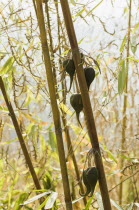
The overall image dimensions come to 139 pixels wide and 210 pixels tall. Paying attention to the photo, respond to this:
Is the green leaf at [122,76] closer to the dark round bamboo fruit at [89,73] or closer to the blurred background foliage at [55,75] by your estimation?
the blurred background foliage at [55,75]

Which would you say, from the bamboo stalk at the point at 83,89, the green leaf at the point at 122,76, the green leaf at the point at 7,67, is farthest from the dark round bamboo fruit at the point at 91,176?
the green leaf at the point at 7,67

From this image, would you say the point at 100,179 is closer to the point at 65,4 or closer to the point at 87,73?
the point at 87,73

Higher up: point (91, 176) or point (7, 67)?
point (7, 67)

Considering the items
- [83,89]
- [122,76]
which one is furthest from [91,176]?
[122,76]

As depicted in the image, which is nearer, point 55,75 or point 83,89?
point 83,89

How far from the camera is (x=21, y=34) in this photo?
1.30 meters

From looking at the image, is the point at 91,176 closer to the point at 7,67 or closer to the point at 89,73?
the point at 89,73

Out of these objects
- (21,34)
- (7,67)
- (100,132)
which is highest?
(21,34)

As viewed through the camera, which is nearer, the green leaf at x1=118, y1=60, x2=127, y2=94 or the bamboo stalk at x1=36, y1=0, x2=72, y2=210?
the bamboo stalk at x1=36, y1=0, x2=72, y2=210

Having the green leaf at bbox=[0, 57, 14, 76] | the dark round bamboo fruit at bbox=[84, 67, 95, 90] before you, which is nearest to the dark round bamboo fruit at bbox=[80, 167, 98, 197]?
the dark round bamboo fruit at bbox=[84, 67, 95, 90]

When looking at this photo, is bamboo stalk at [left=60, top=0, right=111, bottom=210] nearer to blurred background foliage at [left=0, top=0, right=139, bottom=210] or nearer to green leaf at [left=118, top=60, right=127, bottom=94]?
blurred background foliage at [left=0, top=0, right=139, bottom=210]

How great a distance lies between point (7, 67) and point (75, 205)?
44 cm

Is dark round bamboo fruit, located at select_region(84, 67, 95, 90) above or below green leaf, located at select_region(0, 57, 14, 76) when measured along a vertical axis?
below

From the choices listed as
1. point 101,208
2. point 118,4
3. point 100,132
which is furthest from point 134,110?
point 101,208
